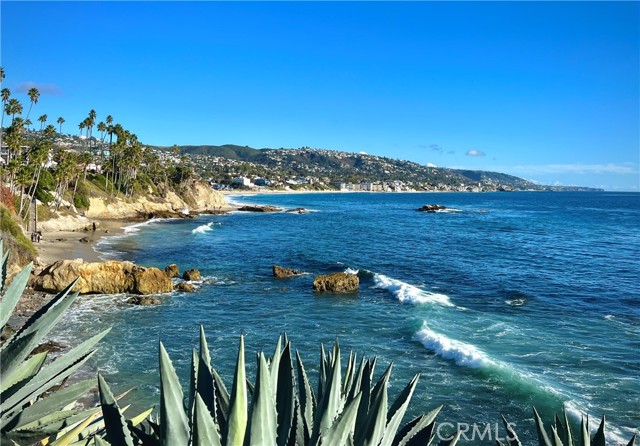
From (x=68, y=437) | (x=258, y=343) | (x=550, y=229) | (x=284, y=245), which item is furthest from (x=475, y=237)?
(x=68, y=437)

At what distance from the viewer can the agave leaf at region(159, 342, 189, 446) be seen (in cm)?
186

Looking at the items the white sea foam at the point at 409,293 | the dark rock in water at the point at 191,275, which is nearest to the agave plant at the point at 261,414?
the white sea foam at the point at 409,293

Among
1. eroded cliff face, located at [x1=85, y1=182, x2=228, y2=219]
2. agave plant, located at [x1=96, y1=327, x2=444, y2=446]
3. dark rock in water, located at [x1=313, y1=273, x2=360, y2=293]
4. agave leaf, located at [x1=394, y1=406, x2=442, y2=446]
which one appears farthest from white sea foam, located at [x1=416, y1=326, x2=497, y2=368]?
eroded cliff face, located at [x1=85, y1=182, x2=228, y2=219]

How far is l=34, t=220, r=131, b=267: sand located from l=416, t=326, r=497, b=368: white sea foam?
23510 mm

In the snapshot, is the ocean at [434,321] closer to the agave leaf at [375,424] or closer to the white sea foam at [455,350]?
the white sea foam at [455,350]

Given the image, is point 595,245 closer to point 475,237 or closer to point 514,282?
point 475,237

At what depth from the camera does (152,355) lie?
17141 millimetres

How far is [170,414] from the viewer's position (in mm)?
1879

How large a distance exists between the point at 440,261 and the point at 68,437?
3848 centimetres

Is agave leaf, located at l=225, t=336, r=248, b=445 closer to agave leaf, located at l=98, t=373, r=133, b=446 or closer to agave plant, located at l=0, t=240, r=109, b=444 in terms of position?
agave leaf, located at l=98, t=373, r=133, b=446

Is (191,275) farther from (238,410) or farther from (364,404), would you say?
(238,410)

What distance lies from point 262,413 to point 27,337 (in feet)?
4.96

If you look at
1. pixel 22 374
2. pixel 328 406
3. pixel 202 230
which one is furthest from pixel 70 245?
pixel 328 406

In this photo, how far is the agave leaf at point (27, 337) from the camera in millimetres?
2490
